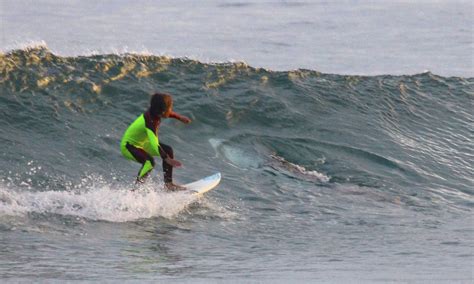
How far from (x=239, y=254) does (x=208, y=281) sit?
1409 mm

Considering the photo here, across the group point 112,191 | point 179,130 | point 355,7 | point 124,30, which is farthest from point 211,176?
point 355,7

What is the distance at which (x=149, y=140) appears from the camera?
1048 cm

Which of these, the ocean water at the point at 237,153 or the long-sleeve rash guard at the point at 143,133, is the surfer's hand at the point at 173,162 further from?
the ocean water at the point at 237,153

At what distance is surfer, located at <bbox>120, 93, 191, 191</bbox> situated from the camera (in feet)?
34.3

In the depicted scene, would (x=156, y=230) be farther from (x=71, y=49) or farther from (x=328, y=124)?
(x=71, y=49)

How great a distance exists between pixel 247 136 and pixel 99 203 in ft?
13.1

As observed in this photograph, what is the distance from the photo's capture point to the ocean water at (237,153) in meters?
8.71

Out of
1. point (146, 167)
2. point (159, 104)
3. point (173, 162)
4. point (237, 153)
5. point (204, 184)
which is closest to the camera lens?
point (173, 162)

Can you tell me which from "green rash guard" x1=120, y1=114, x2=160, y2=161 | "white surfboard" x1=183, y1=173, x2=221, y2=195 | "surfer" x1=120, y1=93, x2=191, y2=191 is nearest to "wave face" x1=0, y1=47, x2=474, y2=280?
"white surfboard" x1=183, y1=173, x2=221, y2=195

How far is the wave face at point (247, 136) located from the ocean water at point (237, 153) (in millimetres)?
35

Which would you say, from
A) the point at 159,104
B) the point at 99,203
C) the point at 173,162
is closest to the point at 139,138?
the point at 159,104

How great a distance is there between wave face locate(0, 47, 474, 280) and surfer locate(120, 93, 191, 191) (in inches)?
14.8

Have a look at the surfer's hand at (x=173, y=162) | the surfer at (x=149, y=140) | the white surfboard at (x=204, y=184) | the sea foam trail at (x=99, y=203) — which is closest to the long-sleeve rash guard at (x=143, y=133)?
the surfer at (x=149, y=140)

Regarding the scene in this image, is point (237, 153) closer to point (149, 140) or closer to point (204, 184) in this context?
point (204, 184)
